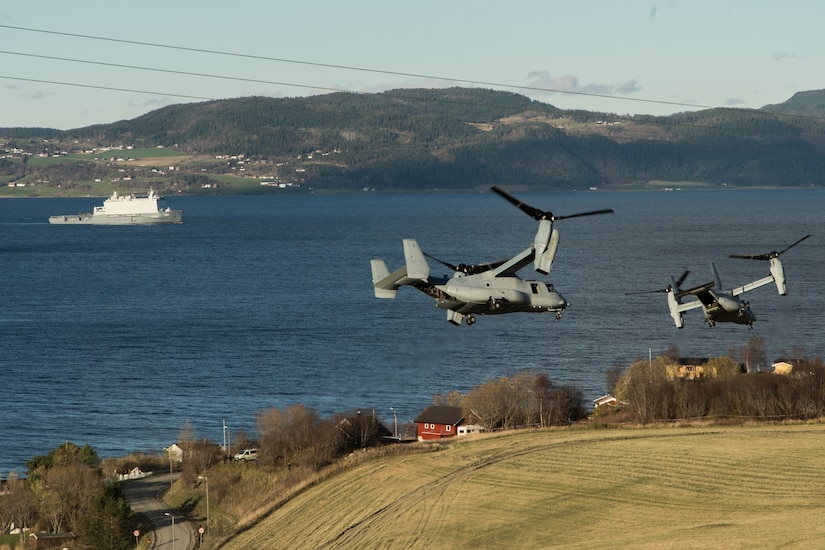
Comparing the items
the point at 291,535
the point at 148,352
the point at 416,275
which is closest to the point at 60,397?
the point at 148,352

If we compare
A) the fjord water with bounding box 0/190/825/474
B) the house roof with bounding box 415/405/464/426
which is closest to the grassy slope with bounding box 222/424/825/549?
the house roof with bounding box 415/405/464/426

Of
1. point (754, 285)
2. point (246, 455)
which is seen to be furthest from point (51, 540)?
point (754, 285)

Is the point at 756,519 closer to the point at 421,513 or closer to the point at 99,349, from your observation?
the point at 421,513

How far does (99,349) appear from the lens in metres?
126

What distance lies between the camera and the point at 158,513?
75250 millimetres

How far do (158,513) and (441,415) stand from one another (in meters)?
24.3

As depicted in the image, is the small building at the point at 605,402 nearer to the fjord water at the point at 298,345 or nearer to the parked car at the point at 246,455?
the fjord water at the point at 298,345

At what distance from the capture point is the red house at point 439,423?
87188 millimetres

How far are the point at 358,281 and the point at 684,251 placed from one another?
5487 centimetres

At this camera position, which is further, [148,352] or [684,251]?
[684,251]

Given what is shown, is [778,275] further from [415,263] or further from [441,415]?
[441,415]

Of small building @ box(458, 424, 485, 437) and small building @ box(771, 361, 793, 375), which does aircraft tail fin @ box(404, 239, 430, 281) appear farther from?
small building @ box(771, 361, 793, 375)

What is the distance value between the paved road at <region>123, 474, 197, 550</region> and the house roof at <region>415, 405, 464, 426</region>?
776 inches

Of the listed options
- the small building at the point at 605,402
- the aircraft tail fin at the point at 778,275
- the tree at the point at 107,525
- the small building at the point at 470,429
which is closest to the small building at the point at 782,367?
the small building at the point at 605,402
